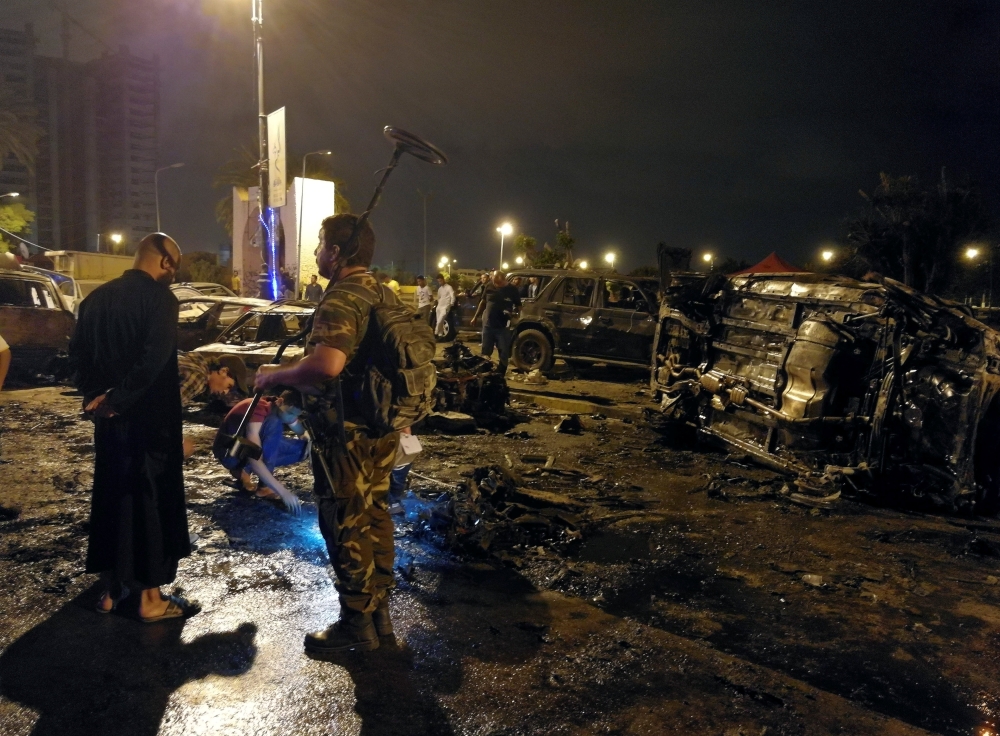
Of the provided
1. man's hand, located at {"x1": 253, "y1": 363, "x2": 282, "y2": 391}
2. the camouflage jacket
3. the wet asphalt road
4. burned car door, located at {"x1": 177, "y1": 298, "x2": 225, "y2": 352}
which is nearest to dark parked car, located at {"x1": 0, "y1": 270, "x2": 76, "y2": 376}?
burned car door, located at {"x1": 177, "y1": 298, "x2": 225, "y2": 352}

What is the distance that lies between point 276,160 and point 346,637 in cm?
1587

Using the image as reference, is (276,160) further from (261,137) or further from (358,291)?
(358,291)

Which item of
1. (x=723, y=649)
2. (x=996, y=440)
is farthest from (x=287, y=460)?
(x=996, y=440)

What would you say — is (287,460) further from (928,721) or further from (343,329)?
(928,721)

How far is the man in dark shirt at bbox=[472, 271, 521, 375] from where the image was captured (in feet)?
36.8

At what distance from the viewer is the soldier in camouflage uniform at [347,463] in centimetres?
295

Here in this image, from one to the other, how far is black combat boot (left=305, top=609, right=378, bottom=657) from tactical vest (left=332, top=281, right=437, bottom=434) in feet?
2.76

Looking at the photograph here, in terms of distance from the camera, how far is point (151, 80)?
76.1 m

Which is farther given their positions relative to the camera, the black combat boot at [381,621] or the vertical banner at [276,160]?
the vertical banner at [276,160]

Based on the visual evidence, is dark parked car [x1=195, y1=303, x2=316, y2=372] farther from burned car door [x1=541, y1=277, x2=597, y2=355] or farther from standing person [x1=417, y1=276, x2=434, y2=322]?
standing person [x1=417, y1=276, x2=434, y2=322]

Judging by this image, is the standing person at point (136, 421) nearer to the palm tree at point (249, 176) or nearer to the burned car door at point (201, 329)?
the burned car door at point (201, 329)

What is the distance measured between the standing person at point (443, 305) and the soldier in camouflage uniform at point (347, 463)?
1308cm

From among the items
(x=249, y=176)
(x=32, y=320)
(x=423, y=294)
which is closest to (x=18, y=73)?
(x=249, y=176)

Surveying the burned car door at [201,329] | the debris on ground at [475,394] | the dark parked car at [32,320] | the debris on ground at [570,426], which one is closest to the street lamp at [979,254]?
the debris on ground at [570,426]
